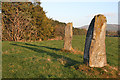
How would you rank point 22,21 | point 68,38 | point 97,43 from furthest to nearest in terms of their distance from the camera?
point 22,21 < point 68,38 < point 97,43

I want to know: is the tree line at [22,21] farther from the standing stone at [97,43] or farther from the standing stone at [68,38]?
the standing stone at [97,43]

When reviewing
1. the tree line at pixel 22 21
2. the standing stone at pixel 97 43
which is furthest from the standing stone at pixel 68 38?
the tree line at pixel 22 21

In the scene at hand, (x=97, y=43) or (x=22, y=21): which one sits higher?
(x=22, y=21)

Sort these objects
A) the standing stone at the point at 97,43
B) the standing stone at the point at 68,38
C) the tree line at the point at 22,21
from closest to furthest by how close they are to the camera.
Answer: the standing stone at the point at 97,43 < the standing stone at the point at 68,38 < the tree line at the point at 22,21

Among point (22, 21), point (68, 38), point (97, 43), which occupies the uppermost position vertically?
point (22, 21)

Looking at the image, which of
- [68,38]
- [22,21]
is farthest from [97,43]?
[22,21]

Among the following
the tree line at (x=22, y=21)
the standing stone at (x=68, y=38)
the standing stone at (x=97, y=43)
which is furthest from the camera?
the tree line at (x=22, y=21)

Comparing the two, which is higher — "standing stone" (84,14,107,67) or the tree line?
the tree line

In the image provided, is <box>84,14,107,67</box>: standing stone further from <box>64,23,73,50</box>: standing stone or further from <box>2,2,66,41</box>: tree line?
<box>2,2,66,41</box>: tree line

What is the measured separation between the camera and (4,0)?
27.8 meters

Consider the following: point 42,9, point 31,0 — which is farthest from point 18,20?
point 42,9

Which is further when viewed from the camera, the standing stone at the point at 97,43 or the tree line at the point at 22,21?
the tree line at the point at 22,21

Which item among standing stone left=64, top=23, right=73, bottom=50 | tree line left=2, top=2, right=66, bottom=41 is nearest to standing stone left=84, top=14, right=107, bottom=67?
standing stone left=64, top=23, right=73, bottom=50

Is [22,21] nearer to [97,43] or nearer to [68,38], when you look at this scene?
[68,38]
